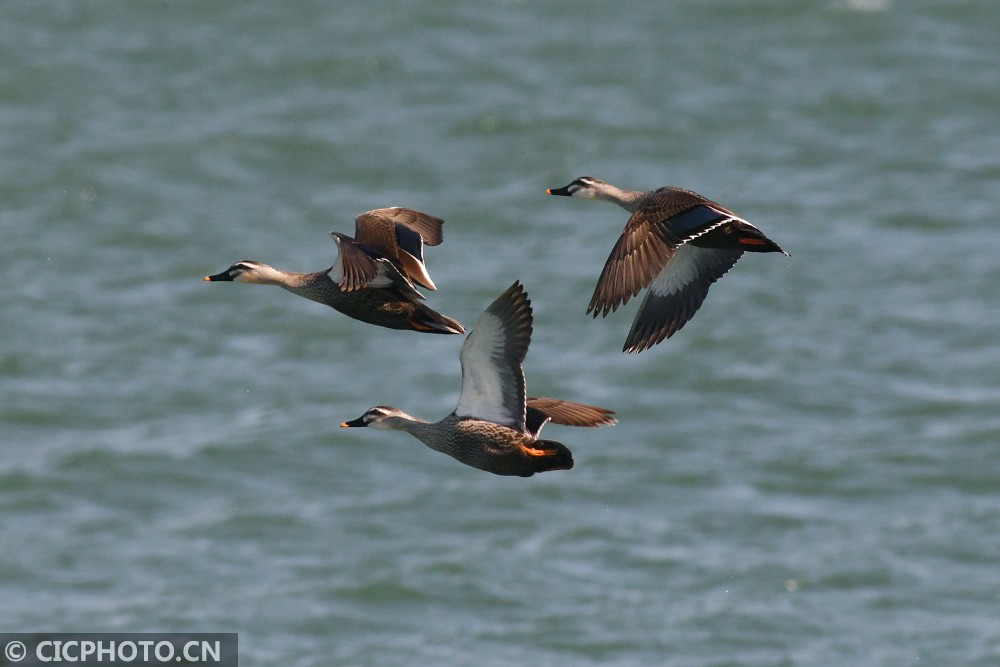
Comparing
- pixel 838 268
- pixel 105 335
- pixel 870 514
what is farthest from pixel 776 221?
pixel 105 335

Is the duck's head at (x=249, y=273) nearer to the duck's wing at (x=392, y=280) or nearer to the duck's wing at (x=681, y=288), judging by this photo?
the duck's wing at (x=392, y=280)

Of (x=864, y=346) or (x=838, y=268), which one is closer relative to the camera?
(x=864, y=346)

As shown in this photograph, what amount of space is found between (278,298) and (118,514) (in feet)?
26.5

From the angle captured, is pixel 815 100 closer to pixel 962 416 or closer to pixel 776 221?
pixel 776 221

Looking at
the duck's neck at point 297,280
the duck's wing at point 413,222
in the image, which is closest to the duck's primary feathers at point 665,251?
the duck's wing at point 413,222

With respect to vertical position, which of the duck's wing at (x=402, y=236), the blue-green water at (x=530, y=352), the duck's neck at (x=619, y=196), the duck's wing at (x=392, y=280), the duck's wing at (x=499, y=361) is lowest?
the blue-green water at (x=530, y=352)

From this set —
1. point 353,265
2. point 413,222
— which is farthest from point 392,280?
point 413,222

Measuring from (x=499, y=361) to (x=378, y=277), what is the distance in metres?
0.85

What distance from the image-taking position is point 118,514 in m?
31.6

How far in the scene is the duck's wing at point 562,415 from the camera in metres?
10.9

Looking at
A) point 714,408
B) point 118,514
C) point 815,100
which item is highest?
point 815,100

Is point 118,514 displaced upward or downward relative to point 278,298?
downward

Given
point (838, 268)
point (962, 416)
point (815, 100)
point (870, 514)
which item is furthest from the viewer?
point (815, 100)

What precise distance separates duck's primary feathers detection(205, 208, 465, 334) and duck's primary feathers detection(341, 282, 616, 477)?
0.72ft
